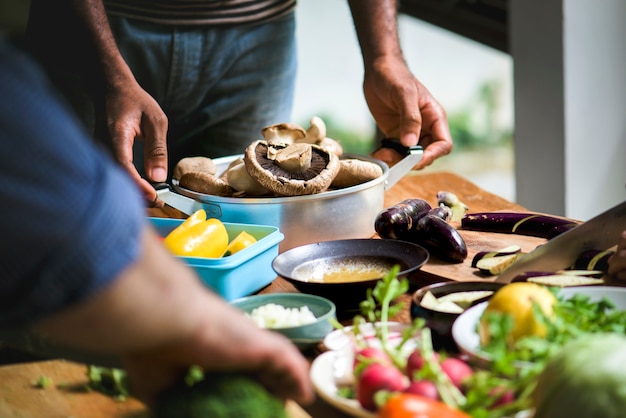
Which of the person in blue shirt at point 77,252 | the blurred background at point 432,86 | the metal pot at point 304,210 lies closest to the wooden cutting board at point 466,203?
the metal pot at point 304,210

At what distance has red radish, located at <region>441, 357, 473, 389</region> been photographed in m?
0.97

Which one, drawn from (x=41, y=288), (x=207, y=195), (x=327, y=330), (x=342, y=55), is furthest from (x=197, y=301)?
(x=342, y=55)

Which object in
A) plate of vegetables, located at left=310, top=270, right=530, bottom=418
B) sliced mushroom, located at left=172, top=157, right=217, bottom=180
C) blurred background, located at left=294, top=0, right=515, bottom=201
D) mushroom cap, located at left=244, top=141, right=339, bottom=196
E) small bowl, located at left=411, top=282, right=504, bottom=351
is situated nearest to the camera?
plate of vegetables, located at left=310, top=270, right=530, bottom=418

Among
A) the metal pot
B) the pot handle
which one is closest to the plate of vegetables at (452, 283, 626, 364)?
the metal pot

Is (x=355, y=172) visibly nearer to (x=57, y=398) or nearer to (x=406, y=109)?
(x=406, y=109)

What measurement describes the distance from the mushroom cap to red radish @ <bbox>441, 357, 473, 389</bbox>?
0.78 meters

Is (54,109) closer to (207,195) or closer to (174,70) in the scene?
(207,195)

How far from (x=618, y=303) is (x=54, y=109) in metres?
0.93

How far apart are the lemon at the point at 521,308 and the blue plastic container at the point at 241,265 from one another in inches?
21.6

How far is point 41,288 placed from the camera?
0.71 m

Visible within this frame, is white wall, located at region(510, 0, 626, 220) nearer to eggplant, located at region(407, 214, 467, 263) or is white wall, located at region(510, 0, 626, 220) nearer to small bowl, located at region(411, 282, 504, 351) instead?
eggplant, located at region(407, 214, 467, 263)

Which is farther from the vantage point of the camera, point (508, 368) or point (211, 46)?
point (211, 46)

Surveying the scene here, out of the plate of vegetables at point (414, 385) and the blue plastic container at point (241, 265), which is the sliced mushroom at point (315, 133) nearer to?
the blue plastic container at point (241, 265)

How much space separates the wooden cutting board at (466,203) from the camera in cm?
160
